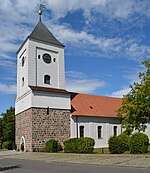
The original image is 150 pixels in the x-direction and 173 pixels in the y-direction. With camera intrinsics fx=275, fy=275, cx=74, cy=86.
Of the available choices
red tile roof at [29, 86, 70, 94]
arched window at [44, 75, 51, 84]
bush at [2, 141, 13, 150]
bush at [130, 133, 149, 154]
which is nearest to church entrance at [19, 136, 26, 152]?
red tile roof at [29, 86, 70, 94]

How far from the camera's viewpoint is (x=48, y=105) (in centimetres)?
3303

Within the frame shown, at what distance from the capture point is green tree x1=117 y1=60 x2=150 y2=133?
87.1ft

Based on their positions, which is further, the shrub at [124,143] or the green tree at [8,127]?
the green tree at [8,127]

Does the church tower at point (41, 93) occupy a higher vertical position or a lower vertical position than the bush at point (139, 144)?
higher

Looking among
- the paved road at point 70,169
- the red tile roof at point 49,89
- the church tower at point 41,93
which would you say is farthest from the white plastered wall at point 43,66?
the paved road at point 70,169

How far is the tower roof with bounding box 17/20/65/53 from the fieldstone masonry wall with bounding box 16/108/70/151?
374 inches

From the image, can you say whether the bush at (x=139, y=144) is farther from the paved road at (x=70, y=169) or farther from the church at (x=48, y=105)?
the church at (x=48, y=105)

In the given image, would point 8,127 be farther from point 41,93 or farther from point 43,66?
point 41,93

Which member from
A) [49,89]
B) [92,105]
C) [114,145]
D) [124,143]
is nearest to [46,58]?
[49,89]

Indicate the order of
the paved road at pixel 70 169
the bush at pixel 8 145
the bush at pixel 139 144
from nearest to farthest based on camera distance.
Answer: the paved road at pixel 70 169, the bush at pixel 139 144, the bush at pixel 8 145

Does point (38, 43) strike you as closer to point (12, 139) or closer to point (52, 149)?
point (52, 149)

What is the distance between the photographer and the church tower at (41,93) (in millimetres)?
31875

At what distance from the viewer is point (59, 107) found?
33844 mm

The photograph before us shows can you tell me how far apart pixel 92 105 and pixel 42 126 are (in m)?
9.91
